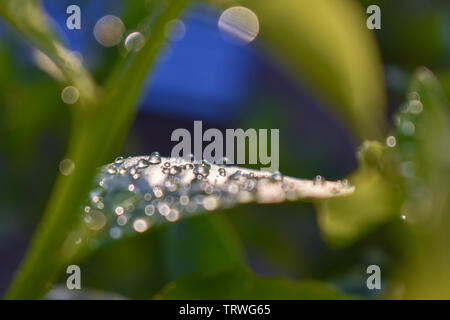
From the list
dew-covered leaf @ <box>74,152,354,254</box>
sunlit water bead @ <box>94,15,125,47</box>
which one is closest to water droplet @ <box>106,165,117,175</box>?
dew-covered leaf @ <box>74,152,354,254</box>

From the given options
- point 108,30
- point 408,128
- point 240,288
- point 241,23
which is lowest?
point 240,288

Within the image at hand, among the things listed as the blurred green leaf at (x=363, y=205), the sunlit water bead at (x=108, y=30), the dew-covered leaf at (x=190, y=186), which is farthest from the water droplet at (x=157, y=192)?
the sunlit water bead at (x=108, y=30)

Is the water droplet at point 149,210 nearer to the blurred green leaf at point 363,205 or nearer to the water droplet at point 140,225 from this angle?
the water droplet at point 140,225

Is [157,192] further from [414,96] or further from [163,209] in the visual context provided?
[414,96]

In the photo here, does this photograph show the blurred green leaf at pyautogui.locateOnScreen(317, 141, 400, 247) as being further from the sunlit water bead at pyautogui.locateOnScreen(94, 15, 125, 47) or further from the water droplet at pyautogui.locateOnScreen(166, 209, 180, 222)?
the sunlit water bead at pyautogui.locateOnScreen(94, 15, 125, 47)

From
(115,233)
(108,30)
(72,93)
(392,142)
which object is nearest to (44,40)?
(72,93)
